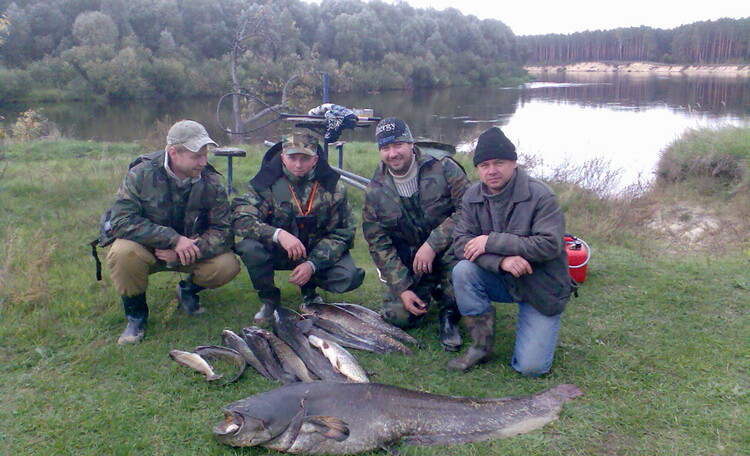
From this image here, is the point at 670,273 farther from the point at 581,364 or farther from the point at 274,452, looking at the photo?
the point at 274,452

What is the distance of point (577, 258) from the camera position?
537 centimetres

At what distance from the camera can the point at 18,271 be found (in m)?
5.22

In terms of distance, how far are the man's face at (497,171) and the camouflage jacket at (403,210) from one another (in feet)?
2.33

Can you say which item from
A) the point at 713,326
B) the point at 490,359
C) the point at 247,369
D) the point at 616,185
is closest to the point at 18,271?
the point at 247,369

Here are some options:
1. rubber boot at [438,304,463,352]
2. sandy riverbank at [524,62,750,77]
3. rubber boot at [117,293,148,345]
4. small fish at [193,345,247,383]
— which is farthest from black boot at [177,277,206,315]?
sandy riverbank at [524,62,750,77]

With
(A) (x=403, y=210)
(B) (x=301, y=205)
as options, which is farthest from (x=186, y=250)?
(A) (x=403, y=210)

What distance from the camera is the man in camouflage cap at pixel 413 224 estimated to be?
14.6ft

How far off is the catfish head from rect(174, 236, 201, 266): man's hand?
5.35 ft

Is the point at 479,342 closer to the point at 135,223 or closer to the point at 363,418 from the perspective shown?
the point at 363,418

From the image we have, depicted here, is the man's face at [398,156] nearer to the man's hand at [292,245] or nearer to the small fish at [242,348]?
the man's hand at [292,245]

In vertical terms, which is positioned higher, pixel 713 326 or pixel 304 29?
pixel 304 29

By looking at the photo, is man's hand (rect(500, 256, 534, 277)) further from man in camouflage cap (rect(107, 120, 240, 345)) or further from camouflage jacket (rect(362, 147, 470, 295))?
man in camouflage cap (rect(107, 120, 240, 345))

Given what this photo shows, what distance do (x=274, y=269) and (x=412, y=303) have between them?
124cm

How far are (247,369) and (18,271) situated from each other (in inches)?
110
